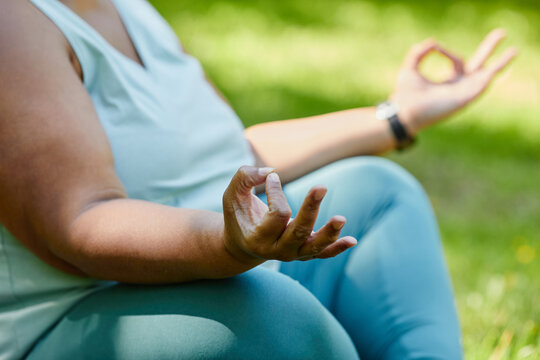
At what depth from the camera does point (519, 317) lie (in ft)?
6.53

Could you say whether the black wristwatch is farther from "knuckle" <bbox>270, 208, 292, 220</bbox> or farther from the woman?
"knuckle" <bbox>270, 208, 292, 220</bbox>

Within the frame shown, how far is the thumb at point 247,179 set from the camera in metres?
0.84

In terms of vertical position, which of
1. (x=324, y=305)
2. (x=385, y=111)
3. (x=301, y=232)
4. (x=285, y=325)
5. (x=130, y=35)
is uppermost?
(x=130, y=35)

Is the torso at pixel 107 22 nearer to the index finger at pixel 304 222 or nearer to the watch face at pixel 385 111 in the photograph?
the index finger at pixel 304 222

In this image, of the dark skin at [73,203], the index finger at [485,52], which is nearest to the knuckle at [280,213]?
the dark skin at [73,203]

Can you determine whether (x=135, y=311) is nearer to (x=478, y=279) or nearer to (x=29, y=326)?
(x=29, y=326)

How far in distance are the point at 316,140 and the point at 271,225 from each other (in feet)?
2.94

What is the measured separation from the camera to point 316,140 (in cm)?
169

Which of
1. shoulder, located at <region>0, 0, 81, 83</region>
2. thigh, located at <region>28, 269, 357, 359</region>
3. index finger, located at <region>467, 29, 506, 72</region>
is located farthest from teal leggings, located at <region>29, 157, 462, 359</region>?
index finger, located at <region>467, 29, 506, 72</region>

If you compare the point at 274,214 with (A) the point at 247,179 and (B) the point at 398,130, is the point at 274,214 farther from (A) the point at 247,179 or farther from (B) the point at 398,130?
(B) the point at 398,130

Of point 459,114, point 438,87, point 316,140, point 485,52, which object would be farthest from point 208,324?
point 459,114

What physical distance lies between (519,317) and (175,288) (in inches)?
53.2

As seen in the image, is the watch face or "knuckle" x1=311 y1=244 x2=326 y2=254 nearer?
"knuckle" x1=311 y1=244 x2=326 y2=254

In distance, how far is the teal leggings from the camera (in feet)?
3.27
